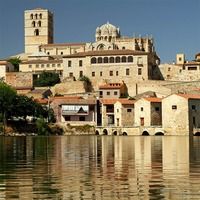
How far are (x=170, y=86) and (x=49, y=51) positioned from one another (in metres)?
32.1

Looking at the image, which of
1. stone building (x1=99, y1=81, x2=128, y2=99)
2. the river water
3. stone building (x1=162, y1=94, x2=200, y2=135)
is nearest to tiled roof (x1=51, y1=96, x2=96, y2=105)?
stone building (x1=99, y1=81, x2=128, y2=99)

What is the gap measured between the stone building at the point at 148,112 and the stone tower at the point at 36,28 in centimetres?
5299

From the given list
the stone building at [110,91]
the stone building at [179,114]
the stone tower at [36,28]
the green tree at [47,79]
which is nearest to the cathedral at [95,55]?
the stone tower at [36,28]

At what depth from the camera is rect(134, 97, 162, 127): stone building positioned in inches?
2494

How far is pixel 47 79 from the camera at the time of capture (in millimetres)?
85625

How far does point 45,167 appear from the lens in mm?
20219

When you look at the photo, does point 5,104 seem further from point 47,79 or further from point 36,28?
point 36,28

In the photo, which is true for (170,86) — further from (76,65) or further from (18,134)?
(18,134)

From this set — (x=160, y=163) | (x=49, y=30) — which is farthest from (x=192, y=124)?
(x=49, y=30)

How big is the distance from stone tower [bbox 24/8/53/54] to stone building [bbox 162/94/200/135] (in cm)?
5653

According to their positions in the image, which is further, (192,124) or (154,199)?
(192,124)

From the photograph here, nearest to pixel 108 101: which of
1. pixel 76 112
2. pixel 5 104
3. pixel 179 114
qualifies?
pixel 76 112

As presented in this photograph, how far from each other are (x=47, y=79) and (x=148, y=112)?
84.8 ft

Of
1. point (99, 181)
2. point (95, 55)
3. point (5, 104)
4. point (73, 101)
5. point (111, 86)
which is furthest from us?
point (95, 55)
